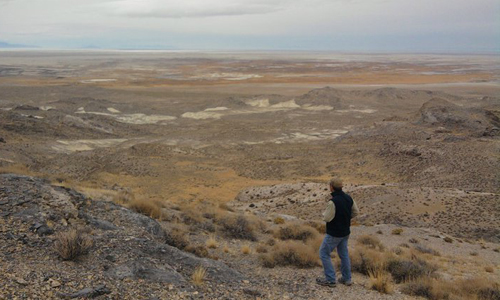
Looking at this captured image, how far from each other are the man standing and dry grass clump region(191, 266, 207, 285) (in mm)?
2013

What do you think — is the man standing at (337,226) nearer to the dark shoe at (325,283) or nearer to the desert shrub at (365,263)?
the dark shoe at (325,283)

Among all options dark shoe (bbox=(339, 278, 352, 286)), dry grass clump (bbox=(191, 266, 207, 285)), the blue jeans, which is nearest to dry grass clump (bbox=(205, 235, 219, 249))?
dry grass clump (bbox=(191, 266, 207, 285))

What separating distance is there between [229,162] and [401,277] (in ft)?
66.5

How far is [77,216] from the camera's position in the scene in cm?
833

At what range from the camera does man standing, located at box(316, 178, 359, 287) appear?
21.7ft

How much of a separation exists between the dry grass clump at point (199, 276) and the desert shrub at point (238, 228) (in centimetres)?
356

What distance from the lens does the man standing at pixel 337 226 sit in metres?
6.63

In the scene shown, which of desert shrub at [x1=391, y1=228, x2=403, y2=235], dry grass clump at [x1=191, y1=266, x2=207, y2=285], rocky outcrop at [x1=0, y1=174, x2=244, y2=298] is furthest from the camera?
desert shrub at [x1=391, y1=228, x2=403, y2=235]

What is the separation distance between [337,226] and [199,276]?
238 centimetres

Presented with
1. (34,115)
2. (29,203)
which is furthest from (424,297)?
(34,115)

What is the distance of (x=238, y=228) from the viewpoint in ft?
33.8

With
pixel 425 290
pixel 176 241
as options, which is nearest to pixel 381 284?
pixel 425 290

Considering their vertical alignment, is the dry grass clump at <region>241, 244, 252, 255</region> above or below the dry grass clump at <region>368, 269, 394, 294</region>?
below

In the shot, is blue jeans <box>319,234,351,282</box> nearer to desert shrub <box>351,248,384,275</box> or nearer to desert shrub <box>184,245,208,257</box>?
desert shrub <box>351,248,384,275</box>
